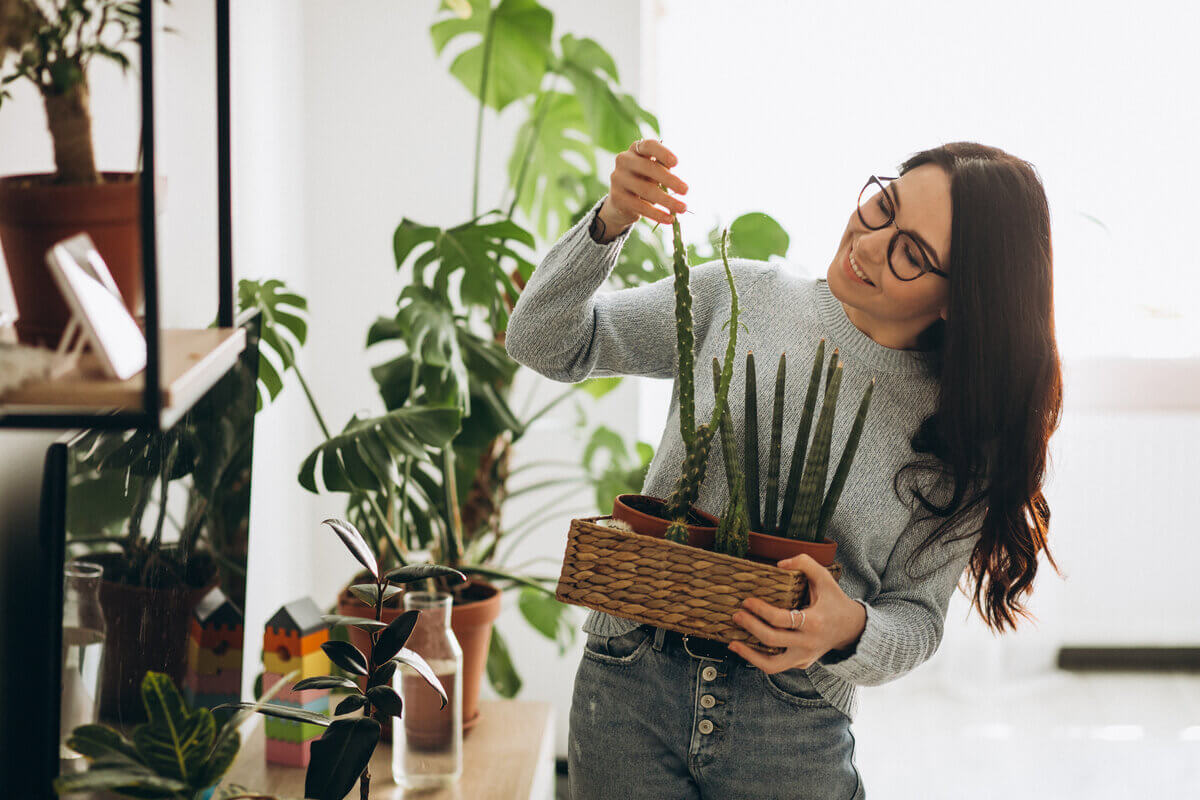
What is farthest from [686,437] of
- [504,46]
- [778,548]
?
[504,46]

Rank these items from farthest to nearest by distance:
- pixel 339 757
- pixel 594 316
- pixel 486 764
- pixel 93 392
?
pixel 486 764 → pixel 594 316 → pixel 339 757 → pixel 93 392

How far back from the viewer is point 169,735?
719mm

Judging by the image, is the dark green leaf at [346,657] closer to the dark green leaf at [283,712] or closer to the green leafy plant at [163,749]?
the dark green leaf at [283,712]

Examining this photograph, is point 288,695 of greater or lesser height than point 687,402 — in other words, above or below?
below

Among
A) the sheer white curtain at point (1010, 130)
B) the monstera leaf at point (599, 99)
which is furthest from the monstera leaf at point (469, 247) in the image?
the sheer white curtain at point (1010, 130)

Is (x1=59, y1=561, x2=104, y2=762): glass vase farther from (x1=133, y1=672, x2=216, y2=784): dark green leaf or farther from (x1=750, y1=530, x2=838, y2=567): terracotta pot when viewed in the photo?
(x1=750, y1=530, x2=838, y2=567): terracotta pot

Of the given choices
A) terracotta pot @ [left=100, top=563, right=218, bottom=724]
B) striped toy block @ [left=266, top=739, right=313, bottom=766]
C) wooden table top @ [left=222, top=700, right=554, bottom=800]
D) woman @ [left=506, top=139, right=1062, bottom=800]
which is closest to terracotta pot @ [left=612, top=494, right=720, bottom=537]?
woman @ [left=506, top=139, right=1062, bottom=800]

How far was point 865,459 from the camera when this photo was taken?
112 cm

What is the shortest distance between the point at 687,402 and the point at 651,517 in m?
0.12

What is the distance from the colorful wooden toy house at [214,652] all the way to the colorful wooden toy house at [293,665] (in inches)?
10.3

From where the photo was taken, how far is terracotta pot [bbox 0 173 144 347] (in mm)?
607

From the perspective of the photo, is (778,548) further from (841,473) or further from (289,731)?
(289,731)

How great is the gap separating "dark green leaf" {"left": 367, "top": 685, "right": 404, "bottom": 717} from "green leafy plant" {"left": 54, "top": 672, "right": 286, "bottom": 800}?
0.49 ft

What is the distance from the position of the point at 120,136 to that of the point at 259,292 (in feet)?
2.09
